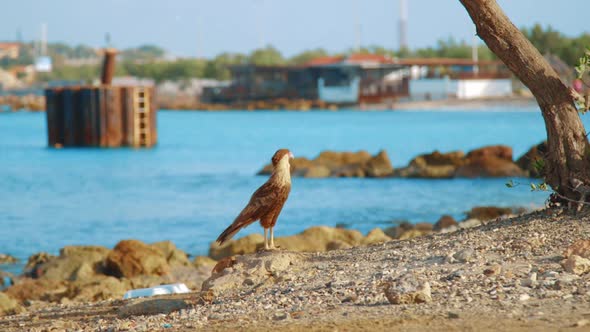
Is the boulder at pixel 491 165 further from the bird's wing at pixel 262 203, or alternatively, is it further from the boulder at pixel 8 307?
the bird's wing at pixel 262 203

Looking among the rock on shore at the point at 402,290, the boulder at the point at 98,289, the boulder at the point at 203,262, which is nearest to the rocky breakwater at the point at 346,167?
the boulder at the point at 203,262

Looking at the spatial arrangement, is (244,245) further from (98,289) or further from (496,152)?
(496,152)

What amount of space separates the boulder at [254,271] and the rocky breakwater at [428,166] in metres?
27.5

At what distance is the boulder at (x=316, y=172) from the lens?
41.9m

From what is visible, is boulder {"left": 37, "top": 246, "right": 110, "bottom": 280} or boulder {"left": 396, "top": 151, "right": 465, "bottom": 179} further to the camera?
boulder {"left": 396, "top": 151, "right": 465, "bottom": 179}

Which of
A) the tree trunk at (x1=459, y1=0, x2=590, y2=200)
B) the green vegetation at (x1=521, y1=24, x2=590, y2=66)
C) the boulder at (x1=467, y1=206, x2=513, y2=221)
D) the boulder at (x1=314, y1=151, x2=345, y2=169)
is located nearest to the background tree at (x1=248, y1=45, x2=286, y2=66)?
the green vegetation at (x1=521, y1=24, x2=590, y2=66)

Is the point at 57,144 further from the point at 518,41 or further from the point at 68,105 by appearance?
the point at 518,41

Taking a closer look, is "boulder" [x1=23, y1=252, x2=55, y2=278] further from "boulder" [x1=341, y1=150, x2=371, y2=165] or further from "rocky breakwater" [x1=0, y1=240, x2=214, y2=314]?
"boulder" [x1=341, y1=150, x2=371, y2=165]

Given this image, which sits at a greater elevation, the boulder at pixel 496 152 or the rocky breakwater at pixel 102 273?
the rocky breakwater at pixel 102 273

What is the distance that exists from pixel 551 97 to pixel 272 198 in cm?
309

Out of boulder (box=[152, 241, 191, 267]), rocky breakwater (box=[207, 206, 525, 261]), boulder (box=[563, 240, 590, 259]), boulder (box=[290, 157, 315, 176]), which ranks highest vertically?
boulder (box=[563, 240, 590, 259])

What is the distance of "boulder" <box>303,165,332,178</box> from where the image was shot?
137 ft

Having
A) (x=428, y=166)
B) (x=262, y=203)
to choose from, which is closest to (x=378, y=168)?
(x=428, y=166)

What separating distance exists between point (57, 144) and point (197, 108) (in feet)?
258
